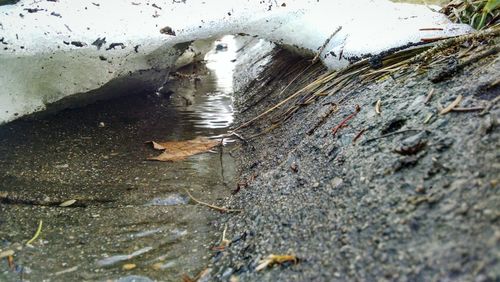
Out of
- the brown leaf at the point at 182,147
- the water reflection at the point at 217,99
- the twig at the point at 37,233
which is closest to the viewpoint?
the twig at the point at 37,233

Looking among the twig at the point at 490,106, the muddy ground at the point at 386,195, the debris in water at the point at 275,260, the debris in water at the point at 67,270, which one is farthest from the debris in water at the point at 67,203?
the twig at the point at 490,106

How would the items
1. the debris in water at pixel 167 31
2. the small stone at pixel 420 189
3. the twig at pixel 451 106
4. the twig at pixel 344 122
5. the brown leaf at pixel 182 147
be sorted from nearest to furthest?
the small stone at pixel 420 189
the twig at pixel 451 106
the twig at pixel 344 122
the brown leaf at pixel 182 147
the debris in water at pixel 167 31

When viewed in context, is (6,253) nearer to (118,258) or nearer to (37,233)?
(37,233)

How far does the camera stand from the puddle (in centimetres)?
174

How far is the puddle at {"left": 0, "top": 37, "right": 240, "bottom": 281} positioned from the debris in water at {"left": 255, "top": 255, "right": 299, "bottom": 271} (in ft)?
1.13

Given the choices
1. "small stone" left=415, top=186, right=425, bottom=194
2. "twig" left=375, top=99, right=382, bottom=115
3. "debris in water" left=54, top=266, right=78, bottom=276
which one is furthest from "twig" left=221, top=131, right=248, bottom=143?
"small stone" left=415, top=186, right=425, bottom=194

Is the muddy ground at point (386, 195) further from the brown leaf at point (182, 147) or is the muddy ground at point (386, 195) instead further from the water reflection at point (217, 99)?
the water reflection at point (217, 99)

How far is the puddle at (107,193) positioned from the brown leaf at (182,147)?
66 millimetres

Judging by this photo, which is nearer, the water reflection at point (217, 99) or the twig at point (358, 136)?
the twig at point (358, 136)

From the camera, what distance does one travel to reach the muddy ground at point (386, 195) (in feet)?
3.62

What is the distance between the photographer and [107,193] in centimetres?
228

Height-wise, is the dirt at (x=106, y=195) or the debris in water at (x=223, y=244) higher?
the debris in water at (x=223, y=244)

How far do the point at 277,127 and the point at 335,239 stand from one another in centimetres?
151

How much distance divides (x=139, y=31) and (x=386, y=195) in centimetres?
212
